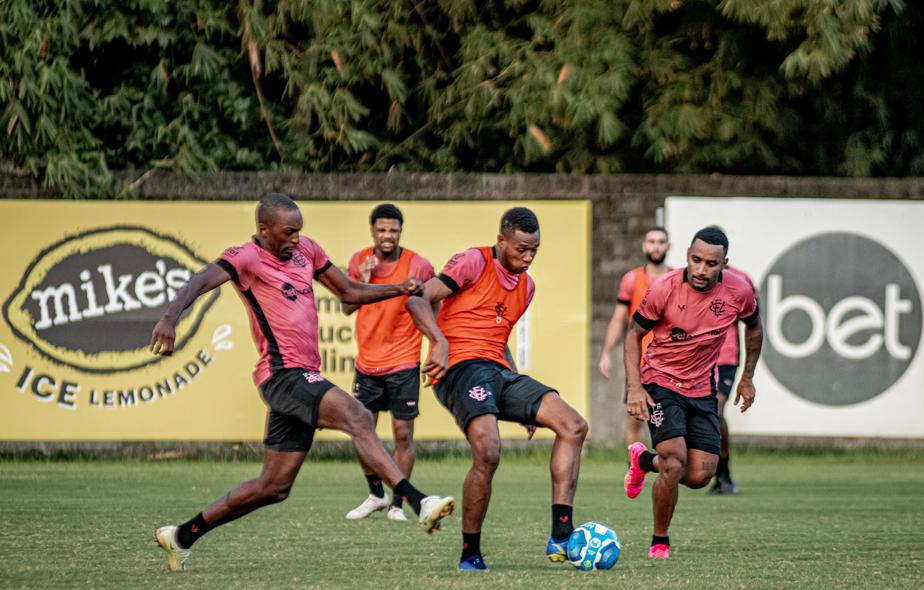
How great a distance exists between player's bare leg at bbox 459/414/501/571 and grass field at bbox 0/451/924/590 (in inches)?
7.2

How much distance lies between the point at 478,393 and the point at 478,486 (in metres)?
0.54

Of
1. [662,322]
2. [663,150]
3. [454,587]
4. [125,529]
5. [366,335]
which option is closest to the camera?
[454,587]

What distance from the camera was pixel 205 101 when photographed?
18.7 m

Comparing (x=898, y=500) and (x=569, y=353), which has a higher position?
(x=569, y=353)

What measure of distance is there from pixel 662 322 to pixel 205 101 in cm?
1020

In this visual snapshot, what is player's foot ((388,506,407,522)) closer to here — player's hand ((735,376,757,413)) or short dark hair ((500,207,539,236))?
player's hand ((735,376,757,413))

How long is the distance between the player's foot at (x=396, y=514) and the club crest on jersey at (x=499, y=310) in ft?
9.38

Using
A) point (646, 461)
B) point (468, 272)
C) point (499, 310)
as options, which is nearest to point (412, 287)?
point (468, 272)

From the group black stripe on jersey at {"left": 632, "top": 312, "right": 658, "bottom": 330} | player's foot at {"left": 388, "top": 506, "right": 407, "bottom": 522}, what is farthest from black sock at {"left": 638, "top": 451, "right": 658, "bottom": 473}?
player's foot at {"left": 388, "top": 506, "right": 407, "bottom": 522}

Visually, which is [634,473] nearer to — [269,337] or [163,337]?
[269,337]

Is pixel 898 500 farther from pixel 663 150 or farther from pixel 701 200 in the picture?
pixel 663 150

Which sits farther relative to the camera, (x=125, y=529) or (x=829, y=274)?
(x=829, y=274)

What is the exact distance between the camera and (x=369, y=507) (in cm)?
1170

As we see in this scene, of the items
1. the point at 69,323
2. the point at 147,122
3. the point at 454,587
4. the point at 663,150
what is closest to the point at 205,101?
the point at 147,122
